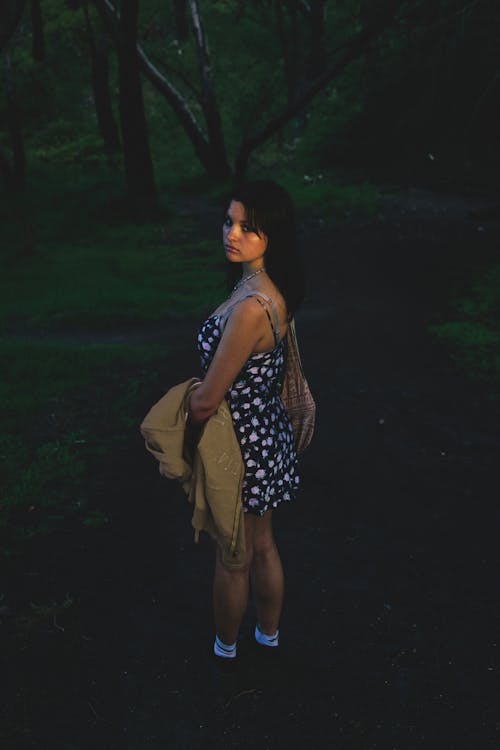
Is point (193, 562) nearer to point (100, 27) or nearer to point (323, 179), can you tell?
point (323, 179)

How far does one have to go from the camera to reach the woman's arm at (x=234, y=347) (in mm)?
2875

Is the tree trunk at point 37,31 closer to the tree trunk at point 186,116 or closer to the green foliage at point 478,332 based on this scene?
the tree trunk at point 186,116

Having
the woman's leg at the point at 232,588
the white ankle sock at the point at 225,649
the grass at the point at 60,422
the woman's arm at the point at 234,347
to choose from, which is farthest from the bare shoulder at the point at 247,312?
the grass at the point at 60,422

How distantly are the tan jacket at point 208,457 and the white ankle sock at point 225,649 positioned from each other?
65 cm

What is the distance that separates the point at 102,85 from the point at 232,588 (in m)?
20.9

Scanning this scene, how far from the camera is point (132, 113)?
16625mm

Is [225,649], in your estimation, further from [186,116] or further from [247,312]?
[186,116]

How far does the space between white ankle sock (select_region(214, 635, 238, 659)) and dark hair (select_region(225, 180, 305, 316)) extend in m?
1.53

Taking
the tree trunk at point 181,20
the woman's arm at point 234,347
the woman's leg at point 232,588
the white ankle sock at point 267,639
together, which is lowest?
the white ankle sock at point 267,639

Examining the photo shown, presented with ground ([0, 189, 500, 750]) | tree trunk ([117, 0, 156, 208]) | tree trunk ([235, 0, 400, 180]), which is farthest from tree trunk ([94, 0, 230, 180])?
ground ([0, 189, 500, 750])

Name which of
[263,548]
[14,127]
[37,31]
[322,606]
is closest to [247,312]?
[263,548]

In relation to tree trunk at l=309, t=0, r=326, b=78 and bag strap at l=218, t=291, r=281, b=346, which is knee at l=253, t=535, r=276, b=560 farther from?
tree trunk at l=309, t=0, r=326, b=78

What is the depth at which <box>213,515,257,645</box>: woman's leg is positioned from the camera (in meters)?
3.23

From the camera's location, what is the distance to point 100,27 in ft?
67.5
